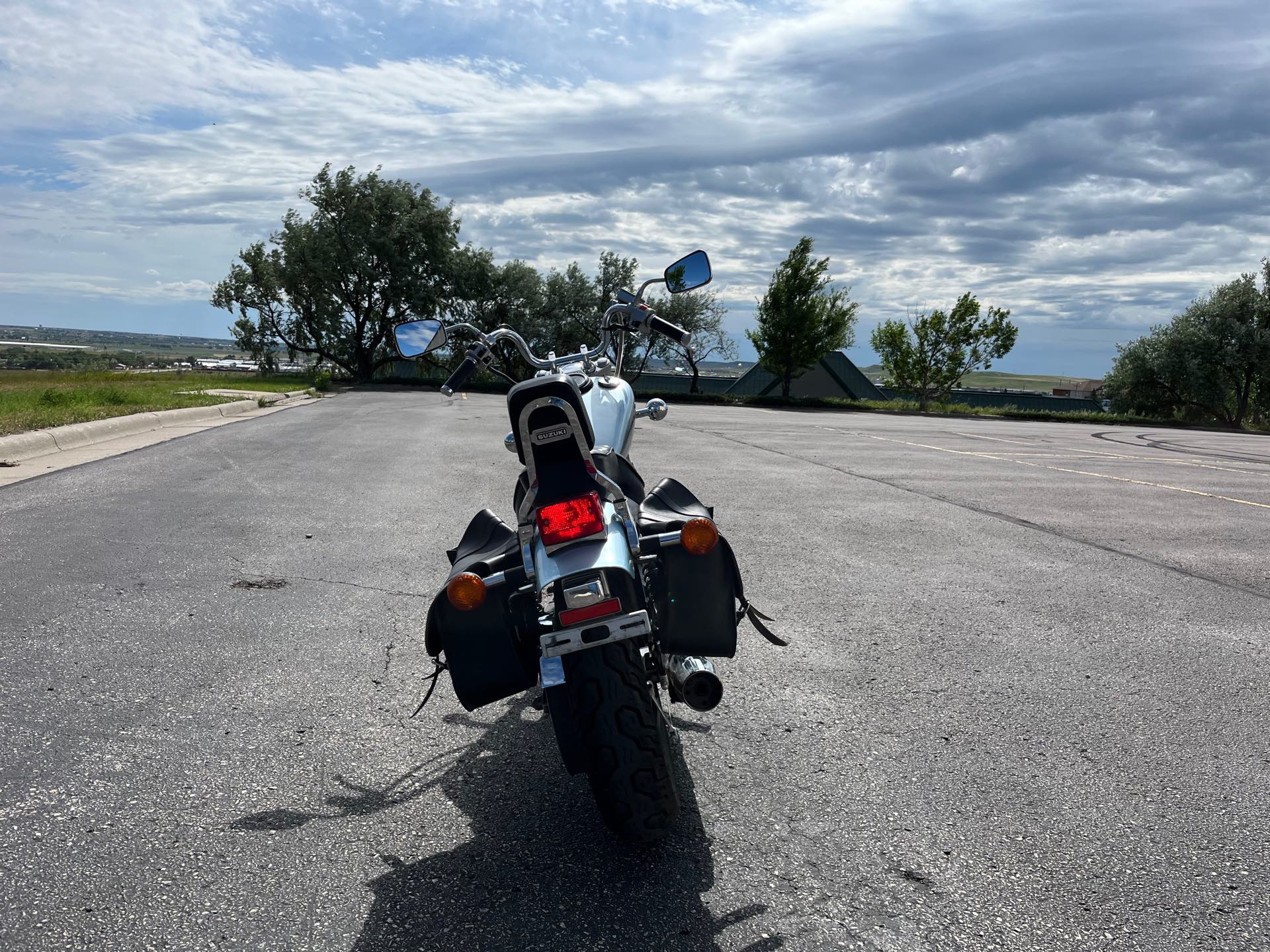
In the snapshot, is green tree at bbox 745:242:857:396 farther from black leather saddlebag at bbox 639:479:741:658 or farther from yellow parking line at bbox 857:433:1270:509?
black leather saddlebag at bbox 639:479:741:658

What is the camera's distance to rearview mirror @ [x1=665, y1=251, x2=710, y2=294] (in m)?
4.68

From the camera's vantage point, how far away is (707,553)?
3084mm

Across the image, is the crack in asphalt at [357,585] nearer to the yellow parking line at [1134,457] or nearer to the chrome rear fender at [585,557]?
the chrome rear fender at [585,557]

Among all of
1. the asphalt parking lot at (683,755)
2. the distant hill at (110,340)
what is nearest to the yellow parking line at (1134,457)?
the asphalt parking lot at (683,755)

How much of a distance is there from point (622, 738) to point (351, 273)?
47.0m

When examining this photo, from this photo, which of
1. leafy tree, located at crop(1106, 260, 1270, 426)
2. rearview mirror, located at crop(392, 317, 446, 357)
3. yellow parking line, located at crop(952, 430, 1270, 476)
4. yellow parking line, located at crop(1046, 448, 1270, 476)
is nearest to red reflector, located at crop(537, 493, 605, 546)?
rearview mirror, located at crop(392, 317, 446, 357)

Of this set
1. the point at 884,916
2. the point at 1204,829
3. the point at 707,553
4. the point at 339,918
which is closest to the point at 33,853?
the point at 339,918

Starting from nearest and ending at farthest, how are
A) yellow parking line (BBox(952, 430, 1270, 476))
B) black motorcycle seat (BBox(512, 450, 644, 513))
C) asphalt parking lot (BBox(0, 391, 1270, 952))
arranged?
asphalt parking lot (BBox(0, 391, 1270, 952)), black motorcycle seat (BBox(512, 450, 644, 513)), yellow parking line (BBox(952, 430, 1270, 476))

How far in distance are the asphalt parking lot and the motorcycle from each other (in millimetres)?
378

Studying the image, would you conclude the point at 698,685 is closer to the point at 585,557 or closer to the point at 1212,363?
the point at 585,557

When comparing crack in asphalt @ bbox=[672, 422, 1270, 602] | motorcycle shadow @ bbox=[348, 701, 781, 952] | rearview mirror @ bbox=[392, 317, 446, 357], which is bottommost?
motorcycle shadow @ bbox=[348, 701, 781, 952]

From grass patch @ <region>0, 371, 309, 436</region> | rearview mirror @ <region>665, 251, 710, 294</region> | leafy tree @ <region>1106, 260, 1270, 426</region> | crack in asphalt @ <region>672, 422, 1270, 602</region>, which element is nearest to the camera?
rearview mirror @ <region>665, 251, 710, 294</region>

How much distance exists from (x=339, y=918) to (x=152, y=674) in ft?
7.35

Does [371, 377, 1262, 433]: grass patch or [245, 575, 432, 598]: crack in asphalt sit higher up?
[371, 377, 1262, 433]: grass patch
